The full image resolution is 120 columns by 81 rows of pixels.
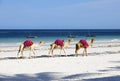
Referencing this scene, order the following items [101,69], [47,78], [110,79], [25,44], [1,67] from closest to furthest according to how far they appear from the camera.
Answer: [110,79]
[47,78]
[101,69]
[1,67]
[25,44]

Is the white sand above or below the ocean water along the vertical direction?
below

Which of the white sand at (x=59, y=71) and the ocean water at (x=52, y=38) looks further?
the ocean water at (x=52, y=38)

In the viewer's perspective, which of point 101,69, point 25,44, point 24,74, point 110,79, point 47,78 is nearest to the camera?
point 110,79

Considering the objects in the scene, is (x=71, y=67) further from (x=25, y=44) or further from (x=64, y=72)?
(x=25, y=44)

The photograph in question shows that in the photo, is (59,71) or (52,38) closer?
(59,71)

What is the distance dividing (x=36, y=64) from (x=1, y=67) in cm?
177

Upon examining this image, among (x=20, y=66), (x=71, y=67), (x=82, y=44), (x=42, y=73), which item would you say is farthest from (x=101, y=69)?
(x=82, y=44)

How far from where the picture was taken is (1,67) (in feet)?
56.0

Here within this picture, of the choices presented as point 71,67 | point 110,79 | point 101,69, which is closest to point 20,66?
point 71,67

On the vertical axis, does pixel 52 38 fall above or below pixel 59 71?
above

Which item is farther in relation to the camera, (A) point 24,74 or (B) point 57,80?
(A) point 24,74

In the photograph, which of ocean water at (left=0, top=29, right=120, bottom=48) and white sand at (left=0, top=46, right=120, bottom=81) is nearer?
white sand at (left=0, top=46, right=120, bottom=81)

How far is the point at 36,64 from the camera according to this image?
1805 centimetres

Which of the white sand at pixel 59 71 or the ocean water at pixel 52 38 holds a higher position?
the ocean water at pixel 52 38
